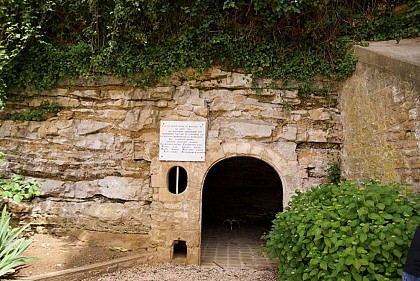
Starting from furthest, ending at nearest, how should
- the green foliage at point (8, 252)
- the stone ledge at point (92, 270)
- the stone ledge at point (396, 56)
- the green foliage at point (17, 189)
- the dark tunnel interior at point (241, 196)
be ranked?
the dark tunnel interior at point (241, 196) < the stone ledge at point (92, 270) < the green foliage at point (8, 252) < the green foliage at point (17, 189) < the stone ledge at point (396, 56)

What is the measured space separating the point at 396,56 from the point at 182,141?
11.2 ft

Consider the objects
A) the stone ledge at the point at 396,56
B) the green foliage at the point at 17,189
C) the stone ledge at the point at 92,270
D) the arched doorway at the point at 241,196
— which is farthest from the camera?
the arched doorway at the point at 241,196

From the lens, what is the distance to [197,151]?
580cm

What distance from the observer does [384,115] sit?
448 cm

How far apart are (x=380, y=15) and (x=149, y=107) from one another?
4.38 m

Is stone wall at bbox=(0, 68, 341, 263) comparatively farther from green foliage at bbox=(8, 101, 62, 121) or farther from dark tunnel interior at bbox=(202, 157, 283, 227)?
dark tunnel interior at bbox=(202, 157, 283, 227)

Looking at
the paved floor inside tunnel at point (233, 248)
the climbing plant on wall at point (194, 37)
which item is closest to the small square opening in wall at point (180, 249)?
the paved floor inside tunnel at point (233, 248)

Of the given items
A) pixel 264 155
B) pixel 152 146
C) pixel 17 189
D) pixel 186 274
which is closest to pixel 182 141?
pixel 152 146

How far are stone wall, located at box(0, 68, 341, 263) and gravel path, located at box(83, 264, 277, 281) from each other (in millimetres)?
308

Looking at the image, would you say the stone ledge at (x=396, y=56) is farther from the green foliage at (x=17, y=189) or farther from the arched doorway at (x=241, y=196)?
the green foliage at (x=17, y=189)

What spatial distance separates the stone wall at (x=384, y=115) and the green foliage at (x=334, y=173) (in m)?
0.12

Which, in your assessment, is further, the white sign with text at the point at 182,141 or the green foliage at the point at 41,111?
the green foliage at the point at 41,111

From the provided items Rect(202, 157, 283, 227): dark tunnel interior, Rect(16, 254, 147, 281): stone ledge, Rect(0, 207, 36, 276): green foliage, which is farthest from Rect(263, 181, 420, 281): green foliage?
Rect(202, 157, 283, 227): dark tunnel interior

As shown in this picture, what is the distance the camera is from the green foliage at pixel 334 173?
18.8 feet
